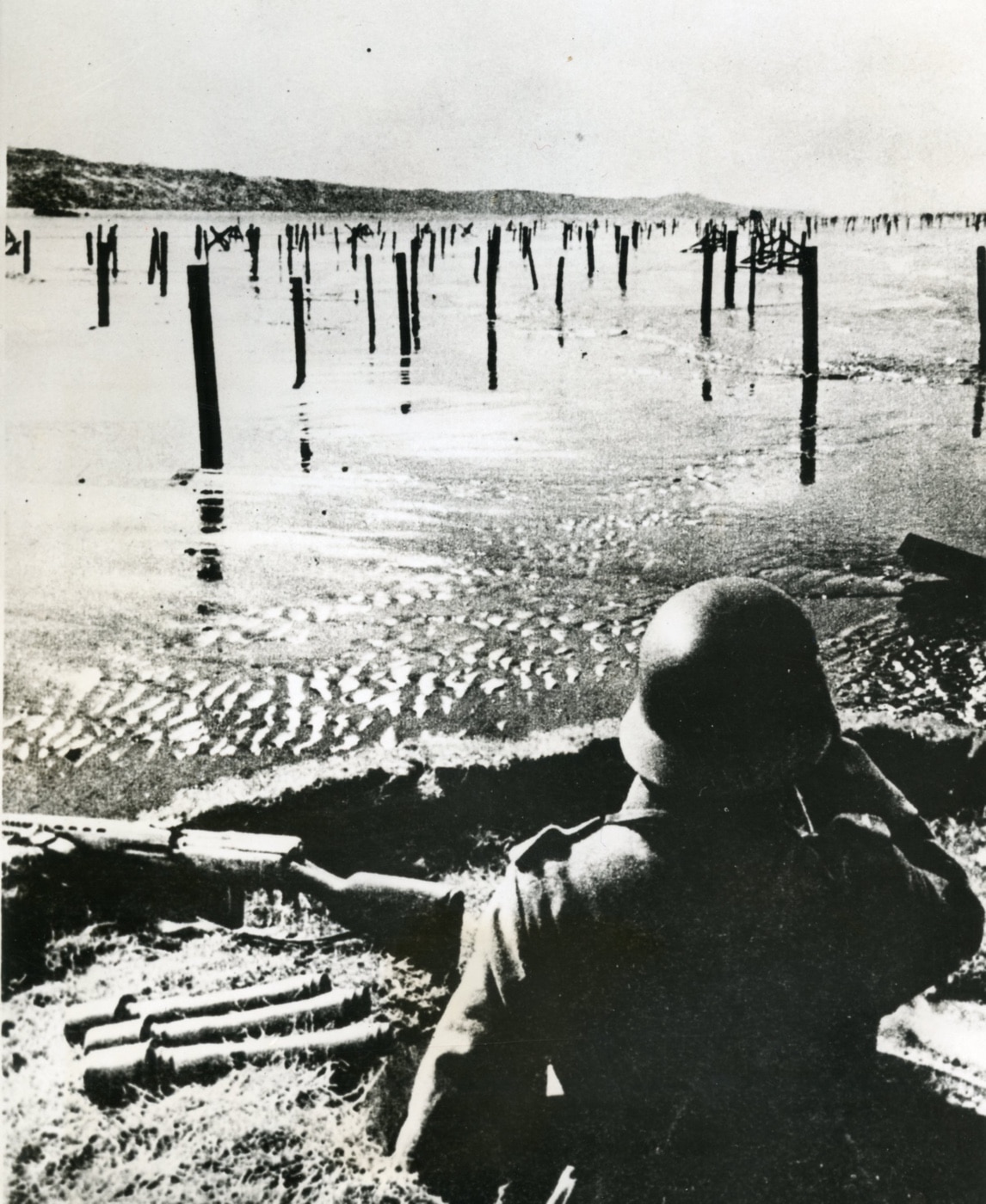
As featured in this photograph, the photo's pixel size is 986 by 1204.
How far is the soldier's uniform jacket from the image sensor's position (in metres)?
2.45

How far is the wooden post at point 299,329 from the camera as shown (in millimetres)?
3322

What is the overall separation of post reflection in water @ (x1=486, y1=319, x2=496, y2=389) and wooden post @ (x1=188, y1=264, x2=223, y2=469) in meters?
0.90

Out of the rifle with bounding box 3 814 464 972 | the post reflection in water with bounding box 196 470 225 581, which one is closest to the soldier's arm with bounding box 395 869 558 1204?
the rifle with bounding box 3 814 464 972

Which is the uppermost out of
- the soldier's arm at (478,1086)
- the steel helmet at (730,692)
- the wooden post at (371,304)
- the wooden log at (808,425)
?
the wooden post at (371,304)

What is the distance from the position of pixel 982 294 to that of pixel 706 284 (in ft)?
3.49

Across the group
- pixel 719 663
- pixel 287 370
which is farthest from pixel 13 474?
pixel 719 663

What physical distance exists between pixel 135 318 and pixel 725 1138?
2.93m

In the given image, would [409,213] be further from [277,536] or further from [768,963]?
[768,963]

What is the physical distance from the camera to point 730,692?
239 cm

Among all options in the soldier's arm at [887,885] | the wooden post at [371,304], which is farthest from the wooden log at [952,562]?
the wooden post at [371,304]

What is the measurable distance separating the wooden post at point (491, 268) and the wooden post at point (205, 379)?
1003 millimetres

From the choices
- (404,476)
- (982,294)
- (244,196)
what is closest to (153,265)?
(244,196)

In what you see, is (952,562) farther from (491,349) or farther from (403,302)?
(403,302)

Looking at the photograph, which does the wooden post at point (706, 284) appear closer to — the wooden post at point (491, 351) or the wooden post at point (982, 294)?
the wooden post at point (491, 351)
